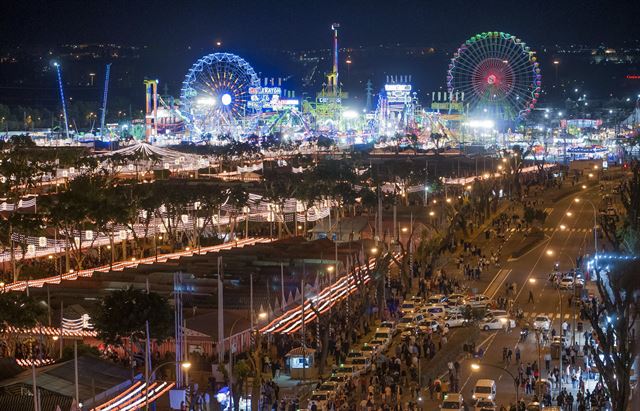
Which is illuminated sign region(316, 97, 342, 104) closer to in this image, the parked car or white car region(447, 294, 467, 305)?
white car region(447, 294, 467, 305)

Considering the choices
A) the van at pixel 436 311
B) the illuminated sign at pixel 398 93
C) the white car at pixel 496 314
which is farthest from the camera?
the illuminated sign at pixel 398 93

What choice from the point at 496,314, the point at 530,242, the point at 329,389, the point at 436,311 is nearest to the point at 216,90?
the point at 530,242

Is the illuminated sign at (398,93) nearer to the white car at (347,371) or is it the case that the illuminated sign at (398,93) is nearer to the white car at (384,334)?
the white car at (384,334)

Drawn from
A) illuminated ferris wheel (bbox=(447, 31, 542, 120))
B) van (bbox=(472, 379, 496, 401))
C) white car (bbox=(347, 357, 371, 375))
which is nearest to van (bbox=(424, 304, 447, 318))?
white car (bbox=(347, 357, 371, 375))

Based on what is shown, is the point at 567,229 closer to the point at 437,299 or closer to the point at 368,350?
the point at 437,299

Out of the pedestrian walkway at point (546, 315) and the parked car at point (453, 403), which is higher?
the parked car at point (453, 403)

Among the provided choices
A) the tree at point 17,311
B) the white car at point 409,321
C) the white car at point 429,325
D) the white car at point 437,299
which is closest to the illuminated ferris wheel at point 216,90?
the white car at point 437,299

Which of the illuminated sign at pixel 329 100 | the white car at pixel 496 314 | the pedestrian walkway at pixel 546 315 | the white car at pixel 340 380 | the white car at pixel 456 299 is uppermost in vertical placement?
the illuminated sign at pixel 329 100
